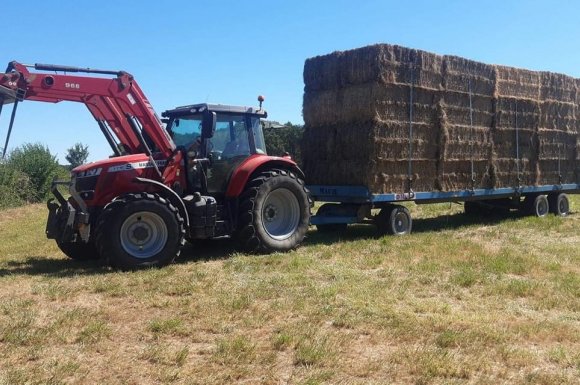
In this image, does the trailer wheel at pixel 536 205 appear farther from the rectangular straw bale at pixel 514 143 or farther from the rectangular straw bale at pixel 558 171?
the rectangular straw bale at pixel 514 143

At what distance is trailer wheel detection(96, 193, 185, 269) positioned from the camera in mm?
7645

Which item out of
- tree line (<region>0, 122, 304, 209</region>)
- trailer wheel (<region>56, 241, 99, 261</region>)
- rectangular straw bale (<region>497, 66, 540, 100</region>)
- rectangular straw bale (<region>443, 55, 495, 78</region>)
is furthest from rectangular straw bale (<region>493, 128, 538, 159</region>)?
tree line (<region>0, 122, 304, 209</region>)

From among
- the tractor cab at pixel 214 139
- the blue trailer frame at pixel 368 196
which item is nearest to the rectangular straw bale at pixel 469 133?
the blue trailer frame at pixel 368 196

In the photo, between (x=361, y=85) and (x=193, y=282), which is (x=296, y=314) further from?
(x=361, y=85)

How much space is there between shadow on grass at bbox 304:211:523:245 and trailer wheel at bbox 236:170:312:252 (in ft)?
2.90

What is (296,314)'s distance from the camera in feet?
18.5

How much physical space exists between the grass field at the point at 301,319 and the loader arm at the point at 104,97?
76.7 inches

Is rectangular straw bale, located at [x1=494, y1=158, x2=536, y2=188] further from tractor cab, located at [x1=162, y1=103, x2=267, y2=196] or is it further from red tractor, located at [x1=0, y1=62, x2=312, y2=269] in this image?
tractor cab, located at [x1=162, y1=103, x2=267, y2=196]

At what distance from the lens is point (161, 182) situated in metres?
8.54

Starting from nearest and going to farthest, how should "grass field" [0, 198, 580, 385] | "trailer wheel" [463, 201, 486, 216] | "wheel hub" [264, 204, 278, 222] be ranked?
"grass field" [0, 198, 580, 385], "wheel hub" [264, 204, 278, 222], "trailer wheel" [463, 201, 486, 216]

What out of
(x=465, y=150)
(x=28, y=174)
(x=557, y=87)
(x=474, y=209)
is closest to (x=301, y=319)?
(x=465, y=150)

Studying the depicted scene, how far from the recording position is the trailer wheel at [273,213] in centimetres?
897

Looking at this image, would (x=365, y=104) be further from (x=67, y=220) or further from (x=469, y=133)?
(x=67, y=220)

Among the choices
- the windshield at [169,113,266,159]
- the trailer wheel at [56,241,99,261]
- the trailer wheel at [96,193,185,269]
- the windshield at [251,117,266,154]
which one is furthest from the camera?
the windshield at [251,117,266,154]
